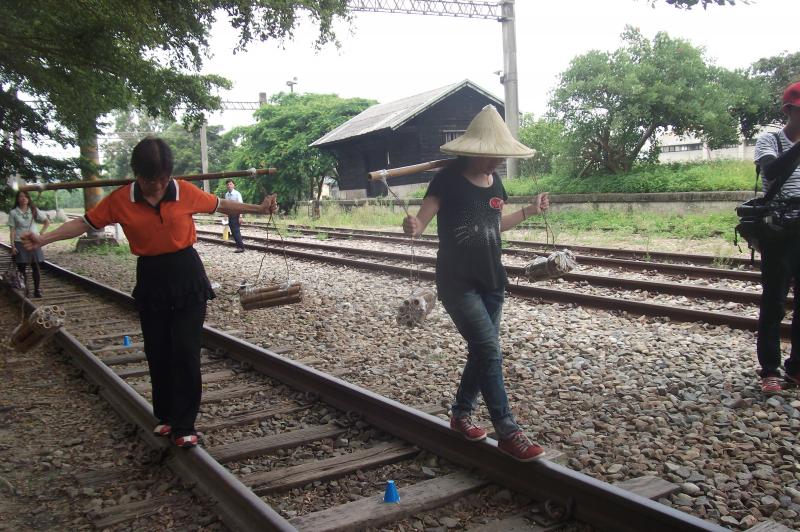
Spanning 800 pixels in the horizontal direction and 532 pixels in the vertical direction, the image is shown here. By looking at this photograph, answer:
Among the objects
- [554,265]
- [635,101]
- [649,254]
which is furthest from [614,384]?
[635,101]

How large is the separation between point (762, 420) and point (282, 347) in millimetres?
4566

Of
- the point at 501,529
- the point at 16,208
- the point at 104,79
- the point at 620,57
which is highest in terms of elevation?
the point at 620,57

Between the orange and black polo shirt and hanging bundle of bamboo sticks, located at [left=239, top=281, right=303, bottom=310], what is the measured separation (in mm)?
2772

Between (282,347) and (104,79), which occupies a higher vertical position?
(104,79)

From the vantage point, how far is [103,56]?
35.8ft

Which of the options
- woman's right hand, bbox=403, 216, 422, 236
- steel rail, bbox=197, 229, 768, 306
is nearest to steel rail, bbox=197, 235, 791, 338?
steel rail, bbox=197, 229, 768, 306

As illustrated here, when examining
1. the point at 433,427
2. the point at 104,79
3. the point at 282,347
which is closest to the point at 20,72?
the point at 104,79

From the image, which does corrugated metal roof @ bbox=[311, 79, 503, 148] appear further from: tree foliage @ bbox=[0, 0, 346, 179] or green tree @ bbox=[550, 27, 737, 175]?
tree foliage @ bbox=[0, 0, 346, 179]

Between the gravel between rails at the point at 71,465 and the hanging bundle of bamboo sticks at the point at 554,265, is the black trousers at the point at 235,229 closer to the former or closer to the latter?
the gravel between rails at the point at 71,465

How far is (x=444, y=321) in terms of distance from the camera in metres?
8.20

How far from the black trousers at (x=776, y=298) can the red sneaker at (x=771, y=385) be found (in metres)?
0.04

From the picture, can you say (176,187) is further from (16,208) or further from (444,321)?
(16,208)

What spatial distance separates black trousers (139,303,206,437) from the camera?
4336 millimetres

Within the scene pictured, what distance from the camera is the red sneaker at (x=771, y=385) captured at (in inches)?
200
